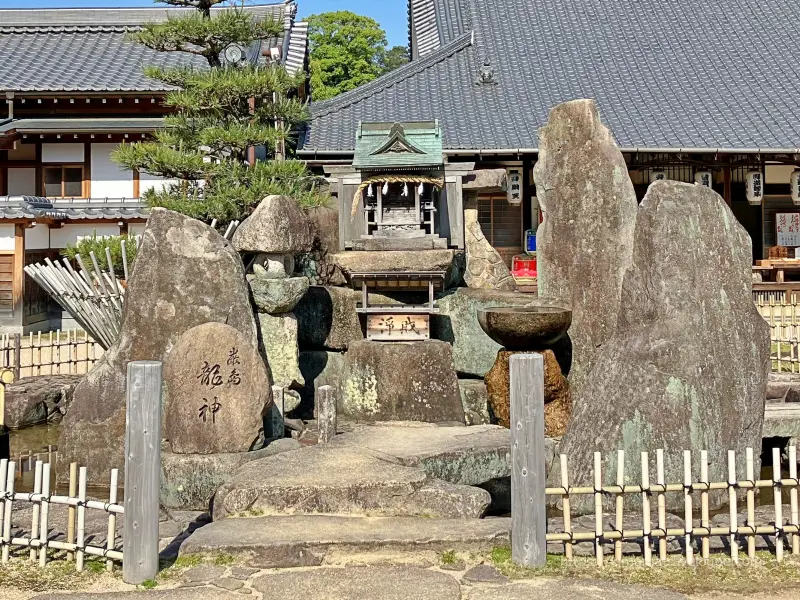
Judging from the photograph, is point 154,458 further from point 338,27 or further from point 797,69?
point 338,27

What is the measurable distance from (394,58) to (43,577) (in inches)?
2442

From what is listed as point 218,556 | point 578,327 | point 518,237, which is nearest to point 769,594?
point 218,556

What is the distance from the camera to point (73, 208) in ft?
57.6

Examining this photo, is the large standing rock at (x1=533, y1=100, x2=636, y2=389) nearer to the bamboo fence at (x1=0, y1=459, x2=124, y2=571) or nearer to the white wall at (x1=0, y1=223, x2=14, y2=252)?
the bamboo fence at (x1=0, y1=459, x2=124, y2=571)

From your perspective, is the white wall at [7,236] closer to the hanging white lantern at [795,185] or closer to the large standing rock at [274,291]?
the large standing rock at [274,291]

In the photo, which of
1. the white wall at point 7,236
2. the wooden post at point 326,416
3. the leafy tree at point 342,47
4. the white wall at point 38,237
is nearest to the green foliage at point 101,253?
the wooden post at point 326,416

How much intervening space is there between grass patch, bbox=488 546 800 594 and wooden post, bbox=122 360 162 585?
1.92m

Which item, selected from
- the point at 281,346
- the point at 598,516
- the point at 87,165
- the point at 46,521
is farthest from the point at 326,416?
the point at 87,165

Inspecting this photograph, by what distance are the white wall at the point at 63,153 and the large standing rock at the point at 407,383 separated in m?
11.8

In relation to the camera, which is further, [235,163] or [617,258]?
[235,163]

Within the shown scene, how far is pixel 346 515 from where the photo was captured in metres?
5.57

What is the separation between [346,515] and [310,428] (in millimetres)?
3131

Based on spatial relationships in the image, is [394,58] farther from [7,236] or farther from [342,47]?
[7,236]

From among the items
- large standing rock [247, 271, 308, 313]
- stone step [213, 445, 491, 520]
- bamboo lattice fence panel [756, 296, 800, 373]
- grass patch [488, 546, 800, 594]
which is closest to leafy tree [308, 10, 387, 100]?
bamboo lattice fence panel [756, 296, 800, 373]
